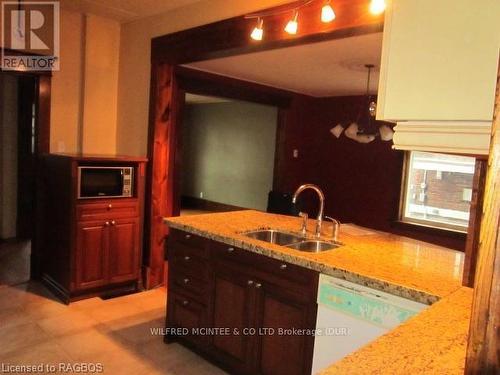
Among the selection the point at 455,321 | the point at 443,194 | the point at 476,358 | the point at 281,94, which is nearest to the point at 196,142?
the point at 281,94

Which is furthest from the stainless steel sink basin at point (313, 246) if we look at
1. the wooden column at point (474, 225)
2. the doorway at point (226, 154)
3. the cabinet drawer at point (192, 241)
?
the doorway at point (226, 154)

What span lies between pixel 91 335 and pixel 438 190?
183 inches

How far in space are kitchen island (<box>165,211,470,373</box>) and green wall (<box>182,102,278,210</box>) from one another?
454 cm

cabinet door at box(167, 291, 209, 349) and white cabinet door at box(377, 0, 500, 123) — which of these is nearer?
white cabinet door at box(377, 0, 500, 123)

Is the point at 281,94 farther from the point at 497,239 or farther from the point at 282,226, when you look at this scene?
the point at 497,239

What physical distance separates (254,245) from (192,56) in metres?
1.88

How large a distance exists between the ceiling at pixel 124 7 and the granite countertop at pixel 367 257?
74.0 inches

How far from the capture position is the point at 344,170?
6.25 m

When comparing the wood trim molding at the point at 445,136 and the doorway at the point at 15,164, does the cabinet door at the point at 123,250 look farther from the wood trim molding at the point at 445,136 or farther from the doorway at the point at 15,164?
the wood trim molding at the point at 445,136

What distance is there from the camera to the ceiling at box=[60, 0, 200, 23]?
3.41 meters

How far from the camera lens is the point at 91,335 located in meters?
2.90

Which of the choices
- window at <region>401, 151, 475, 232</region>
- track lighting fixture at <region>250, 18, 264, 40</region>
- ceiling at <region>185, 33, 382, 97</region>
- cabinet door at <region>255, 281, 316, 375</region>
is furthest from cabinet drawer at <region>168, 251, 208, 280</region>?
window at <region>401, 151, 475, 232</region>

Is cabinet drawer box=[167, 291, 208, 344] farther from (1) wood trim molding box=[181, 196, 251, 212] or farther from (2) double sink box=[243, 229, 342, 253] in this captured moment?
(1) wood trim molding box=[181, 196, 251, 212]

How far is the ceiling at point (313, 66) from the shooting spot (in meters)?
3.51
